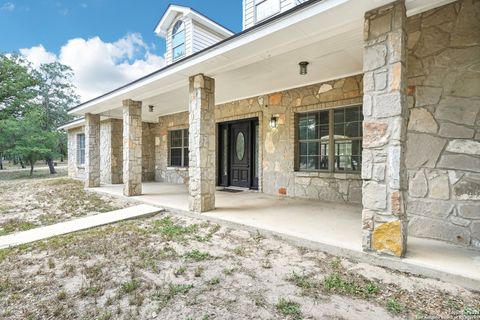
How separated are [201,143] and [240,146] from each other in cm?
299

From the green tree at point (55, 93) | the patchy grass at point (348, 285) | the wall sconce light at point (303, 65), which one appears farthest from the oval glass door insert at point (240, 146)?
the green tree at point (55, 93)

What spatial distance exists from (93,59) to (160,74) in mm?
20336

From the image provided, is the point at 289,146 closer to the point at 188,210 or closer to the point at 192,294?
the point at 188,210

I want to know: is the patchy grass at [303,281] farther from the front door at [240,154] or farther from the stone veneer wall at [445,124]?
the front door at [240,154]

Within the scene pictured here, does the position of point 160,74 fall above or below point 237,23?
below

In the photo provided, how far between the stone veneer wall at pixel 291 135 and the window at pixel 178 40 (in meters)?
4.04

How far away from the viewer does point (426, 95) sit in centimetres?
303

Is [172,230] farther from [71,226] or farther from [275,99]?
[275,99]

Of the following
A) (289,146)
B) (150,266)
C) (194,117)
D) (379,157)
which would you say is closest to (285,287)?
(150,266)

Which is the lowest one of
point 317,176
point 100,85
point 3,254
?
point 3,254

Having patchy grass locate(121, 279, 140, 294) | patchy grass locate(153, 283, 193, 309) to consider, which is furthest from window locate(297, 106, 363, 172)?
patchy grass locate(121, 279, 140, 294)

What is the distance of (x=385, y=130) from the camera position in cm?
→ 258

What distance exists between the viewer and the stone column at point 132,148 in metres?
6.54

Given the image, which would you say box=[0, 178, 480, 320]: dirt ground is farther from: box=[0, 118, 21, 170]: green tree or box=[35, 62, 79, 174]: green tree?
box=[35, 62, 79, 174]: green tree
